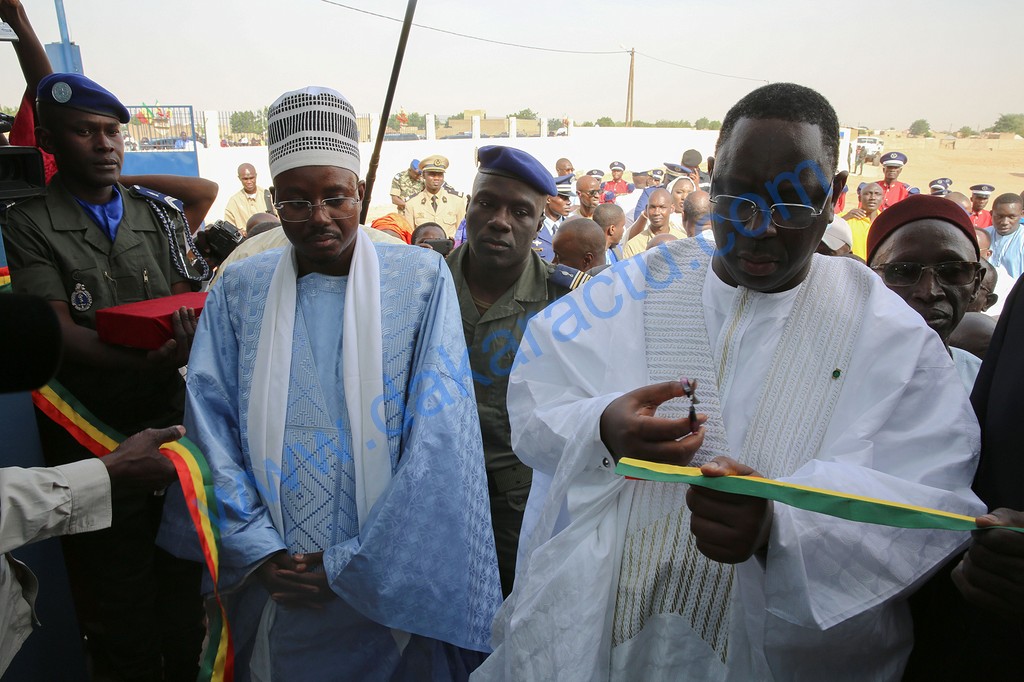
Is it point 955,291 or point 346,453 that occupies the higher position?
point 955,291

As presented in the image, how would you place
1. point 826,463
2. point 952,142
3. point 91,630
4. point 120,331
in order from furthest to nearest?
point 952,142, point 91,630, point 120,331, point 826,463

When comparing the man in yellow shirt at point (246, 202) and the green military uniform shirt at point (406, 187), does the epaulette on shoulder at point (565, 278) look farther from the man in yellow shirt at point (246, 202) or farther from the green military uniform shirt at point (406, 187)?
the man in yellow shirt at point (246, 202)

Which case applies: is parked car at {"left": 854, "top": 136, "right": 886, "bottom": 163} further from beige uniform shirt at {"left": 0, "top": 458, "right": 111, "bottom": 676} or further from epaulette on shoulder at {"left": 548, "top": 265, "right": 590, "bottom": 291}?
beige uniform shirt at {"left": 0, "top": 458, "right": 111, "bottom": 676}

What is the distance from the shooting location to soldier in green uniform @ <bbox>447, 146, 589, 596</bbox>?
Result: 2887 millimetres

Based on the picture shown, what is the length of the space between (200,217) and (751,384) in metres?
3.44

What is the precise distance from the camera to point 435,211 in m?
10.0

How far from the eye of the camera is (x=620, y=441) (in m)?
1.54

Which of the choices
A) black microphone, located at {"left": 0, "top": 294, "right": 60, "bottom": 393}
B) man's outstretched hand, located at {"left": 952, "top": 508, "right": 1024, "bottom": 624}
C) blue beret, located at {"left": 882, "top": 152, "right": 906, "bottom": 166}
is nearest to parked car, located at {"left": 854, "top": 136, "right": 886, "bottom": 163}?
blue beret, located at {"left": 882, "top": 152, "right": 906, "bottom": 166}

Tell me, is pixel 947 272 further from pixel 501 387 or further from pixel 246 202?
pixel 246 202

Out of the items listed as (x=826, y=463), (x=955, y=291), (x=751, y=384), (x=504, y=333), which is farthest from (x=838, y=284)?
(x=504, y=333)

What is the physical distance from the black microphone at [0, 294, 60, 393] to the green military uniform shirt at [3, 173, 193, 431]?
2.36 m

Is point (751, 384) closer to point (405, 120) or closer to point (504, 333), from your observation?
point (504, 333)

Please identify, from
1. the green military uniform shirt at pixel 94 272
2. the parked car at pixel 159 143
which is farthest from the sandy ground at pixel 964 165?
the green military uniform shirt at pixel 94 272

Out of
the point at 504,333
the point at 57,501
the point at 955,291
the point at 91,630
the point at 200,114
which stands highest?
the point at 200,114
